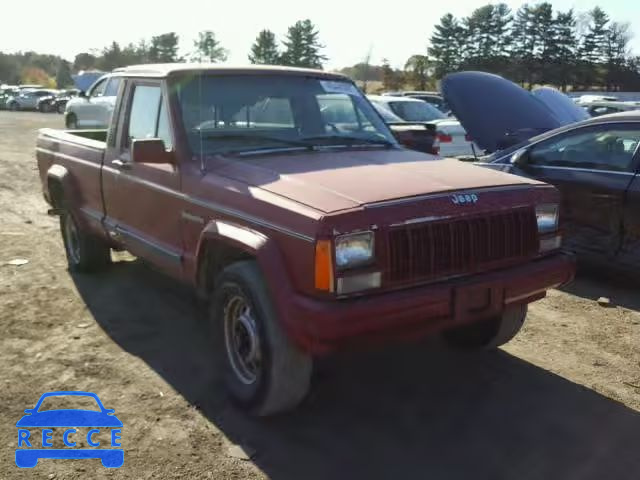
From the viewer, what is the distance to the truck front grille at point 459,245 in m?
3.15

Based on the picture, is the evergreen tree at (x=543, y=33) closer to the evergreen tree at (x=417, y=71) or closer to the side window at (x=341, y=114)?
the evergreen tree at (x=417, y=71)

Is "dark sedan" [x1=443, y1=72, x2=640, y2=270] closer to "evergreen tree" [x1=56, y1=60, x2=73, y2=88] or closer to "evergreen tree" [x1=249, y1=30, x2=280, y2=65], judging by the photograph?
"evergreen tree" [x1=249, y1=30, x2=280, y2=65]

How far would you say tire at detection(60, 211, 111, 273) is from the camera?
600 centimetres

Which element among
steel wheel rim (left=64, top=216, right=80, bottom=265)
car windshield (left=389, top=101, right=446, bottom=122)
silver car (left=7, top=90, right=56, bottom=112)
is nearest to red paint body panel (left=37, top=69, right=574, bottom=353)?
steel wheel rim (left=64, top=216, right=80, bottom=265)

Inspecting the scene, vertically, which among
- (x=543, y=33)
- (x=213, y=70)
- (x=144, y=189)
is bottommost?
(x=144, y=189)

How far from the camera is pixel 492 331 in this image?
430cm

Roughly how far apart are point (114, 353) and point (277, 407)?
1536 millimetres

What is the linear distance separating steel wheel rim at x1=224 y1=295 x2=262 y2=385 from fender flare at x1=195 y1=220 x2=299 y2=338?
1.06 ft

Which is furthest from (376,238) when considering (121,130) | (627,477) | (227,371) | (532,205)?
(121,130)

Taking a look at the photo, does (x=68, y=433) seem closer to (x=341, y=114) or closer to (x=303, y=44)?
(x=341, y=114)

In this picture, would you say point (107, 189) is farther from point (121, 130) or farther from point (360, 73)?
point (360, 73)

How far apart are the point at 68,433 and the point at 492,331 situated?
2701mm

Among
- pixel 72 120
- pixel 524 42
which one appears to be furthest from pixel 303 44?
pixel 72 120

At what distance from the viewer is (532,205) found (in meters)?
3.64
